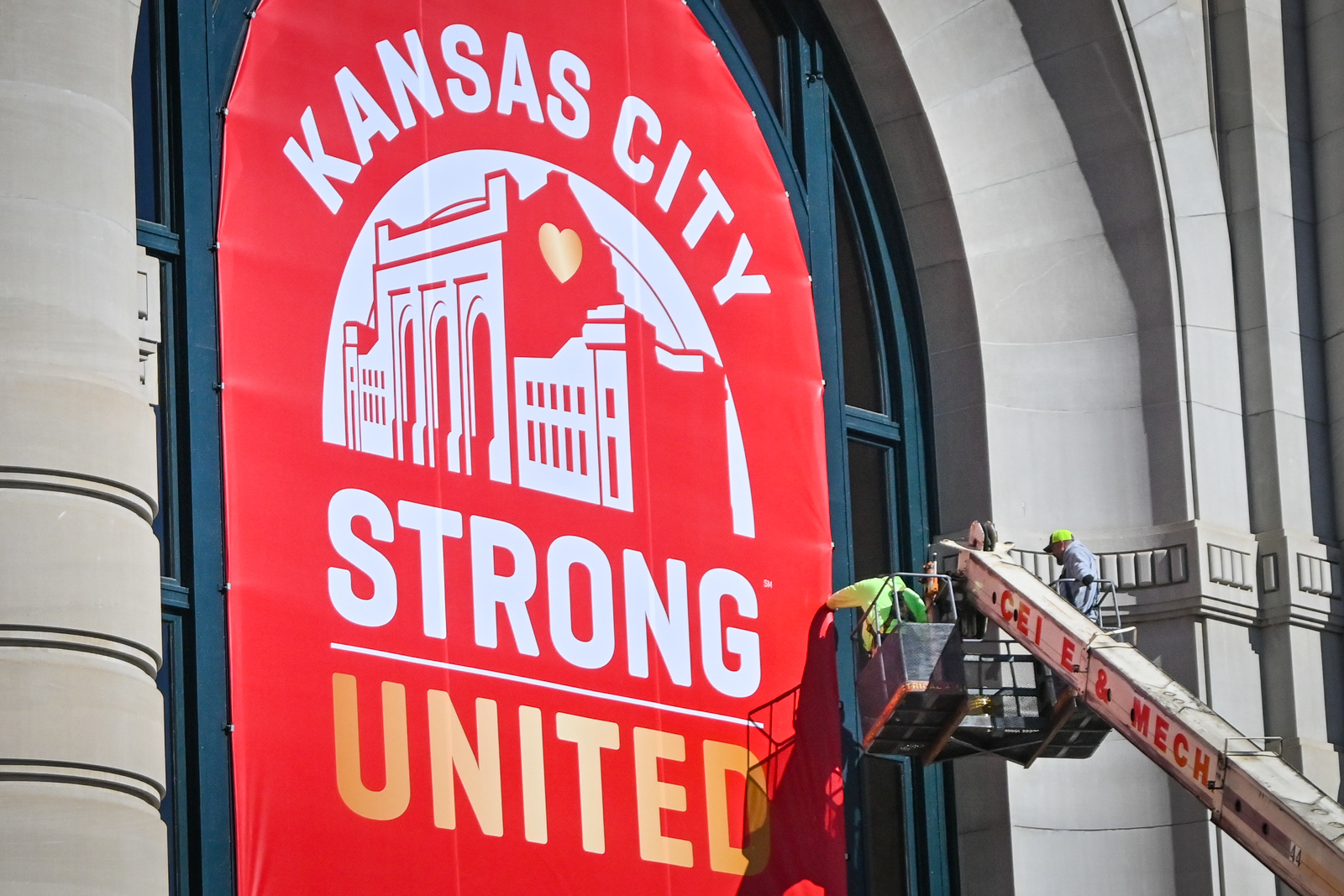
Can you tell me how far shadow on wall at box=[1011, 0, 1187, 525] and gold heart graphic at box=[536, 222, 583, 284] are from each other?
6.83 meters

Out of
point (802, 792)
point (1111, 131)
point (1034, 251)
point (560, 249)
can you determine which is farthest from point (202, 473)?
point (1111, 131)

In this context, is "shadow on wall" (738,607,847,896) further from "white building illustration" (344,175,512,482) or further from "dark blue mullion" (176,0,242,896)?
"dark blue mullion" (176,0,242,896)

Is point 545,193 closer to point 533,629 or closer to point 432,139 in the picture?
point 432,139

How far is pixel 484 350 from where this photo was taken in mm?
20016

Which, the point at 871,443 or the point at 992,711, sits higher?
the point at 871,443

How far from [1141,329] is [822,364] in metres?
3.78

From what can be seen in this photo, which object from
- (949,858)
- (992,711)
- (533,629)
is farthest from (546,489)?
(949,858)

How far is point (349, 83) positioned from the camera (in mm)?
19484

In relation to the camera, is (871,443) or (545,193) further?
(871,443)

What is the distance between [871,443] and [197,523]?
8.80m

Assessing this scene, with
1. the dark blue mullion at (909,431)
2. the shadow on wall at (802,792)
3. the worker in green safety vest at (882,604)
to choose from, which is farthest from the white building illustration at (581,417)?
the dark blue mullion at (909,431)

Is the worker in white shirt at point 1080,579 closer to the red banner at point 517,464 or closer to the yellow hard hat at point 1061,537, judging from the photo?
the yellow hard hat at point 1061,537

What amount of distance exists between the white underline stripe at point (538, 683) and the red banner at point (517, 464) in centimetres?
3

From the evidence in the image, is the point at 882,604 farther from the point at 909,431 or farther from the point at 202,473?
the point at 202,473
